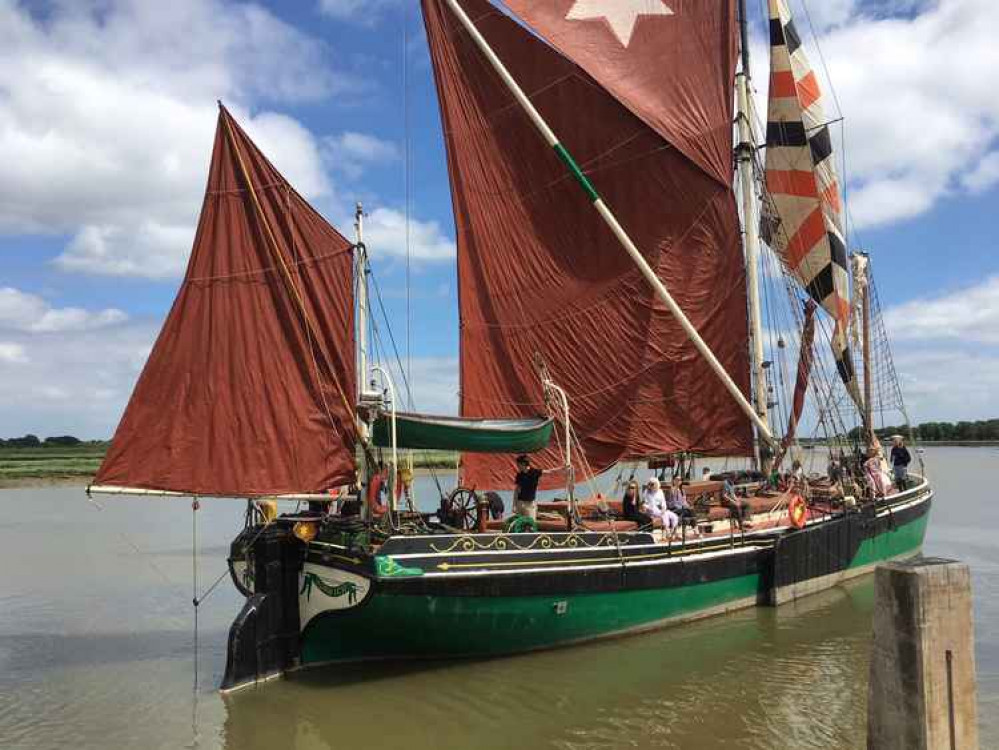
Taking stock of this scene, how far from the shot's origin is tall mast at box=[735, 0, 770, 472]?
69.3 ft

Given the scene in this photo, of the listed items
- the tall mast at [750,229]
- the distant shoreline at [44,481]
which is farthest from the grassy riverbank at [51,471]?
the tall mast at [750,229]

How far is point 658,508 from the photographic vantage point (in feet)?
52.2

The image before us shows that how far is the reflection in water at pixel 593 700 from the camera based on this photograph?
10531 mm

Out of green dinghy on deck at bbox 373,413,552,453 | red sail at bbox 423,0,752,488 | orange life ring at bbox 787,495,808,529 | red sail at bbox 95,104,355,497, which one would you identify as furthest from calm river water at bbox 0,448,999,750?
red sail at bbox 423,0,752,488

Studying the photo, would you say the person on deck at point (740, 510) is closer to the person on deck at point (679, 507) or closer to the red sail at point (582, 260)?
the person on deck at point (679, 507)

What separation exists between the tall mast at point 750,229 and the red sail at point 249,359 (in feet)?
37.3

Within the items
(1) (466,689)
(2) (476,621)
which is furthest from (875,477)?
(1) (466,689)

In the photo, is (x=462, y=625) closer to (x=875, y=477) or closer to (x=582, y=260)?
(x=582, y=260)

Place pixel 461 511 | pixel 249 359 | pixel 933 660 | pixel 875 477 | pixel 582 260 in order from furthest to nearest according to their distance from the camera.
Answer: pixel 875 477, pixel 582 260, pixel 461 511, pixel 249 359, pixel 933 660

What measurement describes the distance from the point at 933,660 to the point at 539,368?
12.6 meters

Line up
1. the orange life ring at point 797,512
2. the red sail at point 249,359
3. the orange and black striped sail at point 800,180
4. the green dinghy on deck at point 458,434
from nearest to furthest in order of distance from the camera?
1. the red sail at point 249,359
2. the green dinghy on deck at point 458,434
3. the orange life ring at point 797,512
4. the orange and black striped sail at point 800,180

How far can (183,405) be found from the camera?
42.5 feet

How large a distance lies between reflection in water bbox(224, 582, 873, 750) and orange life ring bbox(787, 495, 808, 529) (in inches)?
118

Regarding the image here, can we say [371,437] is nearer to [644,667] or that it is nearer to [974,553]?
[644,667]
